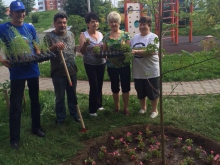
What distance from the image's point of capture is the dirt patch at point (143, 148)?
366cm

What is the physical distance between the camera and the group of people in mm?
3848

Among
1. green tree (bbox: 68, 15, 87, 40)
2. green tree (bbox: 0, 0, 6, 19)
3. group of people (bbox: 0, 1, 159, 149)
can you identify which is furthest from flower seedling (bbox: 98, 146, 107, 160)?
green tree (bbox: 0, 0, 6, 19)

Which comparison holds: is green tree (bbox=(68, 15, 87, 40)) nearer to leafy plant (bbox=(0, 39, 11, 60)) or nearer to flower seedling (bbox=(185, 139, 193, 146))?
leafy plant (bbox=(0, 39, 11, 60))

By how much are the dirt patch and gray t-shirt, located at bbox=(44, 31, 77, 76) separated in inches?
45.4

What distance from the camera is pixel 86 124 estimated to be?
15.3ft

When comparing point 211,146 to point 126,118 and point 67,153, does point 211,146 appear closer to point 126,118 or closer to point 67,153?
point 126,118

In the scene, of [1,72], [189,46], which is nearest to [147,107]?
[1,72]

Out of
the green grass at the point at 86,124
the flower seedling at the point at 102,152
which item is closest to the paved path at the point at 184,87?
the green grass at the point at 86,124

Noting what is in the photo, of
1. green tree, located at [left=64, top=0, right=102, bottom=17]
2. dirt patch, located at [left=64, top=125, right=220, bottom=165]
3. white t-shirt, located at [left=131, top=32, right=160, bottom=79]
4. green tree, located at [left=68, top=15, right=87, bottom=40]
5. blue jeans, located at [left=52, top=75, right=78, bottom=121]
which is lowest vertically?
dirt patch, located at [left=64, top=125, right=220, bottom=165]

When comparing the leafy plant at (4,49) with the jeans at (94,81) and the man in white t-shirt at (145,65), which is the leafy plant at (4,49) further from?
the man in white t-shirt at (145,65)

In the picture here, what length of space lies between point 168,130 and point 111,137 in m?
0.92

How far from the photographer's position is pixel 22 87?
Answer: 3918 mm

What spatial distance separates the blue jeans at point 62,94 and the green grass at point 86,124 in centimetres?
17

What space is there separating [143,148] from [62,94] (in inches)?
59.1
